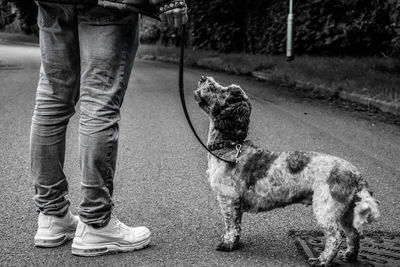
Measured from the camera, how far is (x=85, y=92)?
123 inches

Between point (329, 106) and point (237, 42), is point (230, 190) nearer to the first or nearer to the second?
point (329, 106)

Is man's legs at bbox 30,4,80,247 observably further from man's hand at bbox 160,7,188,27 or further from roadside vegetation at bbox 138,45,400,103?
roadside vegetation at bbox 138,45,400,103


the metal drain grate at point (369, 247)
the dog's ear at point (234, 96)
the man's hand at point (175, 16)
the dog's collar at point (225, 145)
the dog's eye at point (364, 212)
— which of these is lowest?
the metal drain grate at point (369, 247)

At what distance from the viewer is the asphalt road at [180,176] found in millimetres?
3350

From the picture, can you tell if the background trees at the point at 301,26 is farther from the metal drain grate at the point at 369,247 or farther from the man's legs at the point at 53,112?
the metal drain grate at the point at 369,247

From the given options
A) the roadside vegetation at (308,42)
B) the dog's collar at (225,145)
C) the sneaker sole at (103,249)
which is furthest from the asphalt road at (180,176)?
the roadside vegetation at (308,42)

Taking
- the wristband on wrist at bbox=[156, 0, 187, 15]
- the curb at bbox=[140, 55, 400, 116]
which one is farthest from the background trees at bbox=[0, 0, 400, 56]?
→ the wristband on wrist at bbox=[156, 0, 187, 15]

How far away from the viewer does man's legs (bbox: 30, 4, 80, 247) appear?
3.16 meters

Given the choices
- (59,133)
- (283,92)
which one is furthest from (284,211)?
(283,92)

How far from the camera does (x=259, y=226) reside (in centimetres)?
387

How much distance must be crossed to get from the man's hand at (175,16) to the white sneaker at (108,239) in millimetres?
1130

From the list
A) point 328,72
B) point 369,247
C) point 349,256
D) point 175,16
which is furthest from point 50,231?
point 328,72

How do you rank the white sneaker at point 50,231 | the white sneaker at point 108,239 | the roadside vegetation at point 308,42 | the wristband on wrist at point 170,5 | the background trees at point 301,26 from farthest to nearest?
the background trees at point 301,26 < the roadside vegetation at point 308,42 < the white sneaker at point 50,231 < the white sneaker at point 108,239 < the wristband on wrist at point 170,5

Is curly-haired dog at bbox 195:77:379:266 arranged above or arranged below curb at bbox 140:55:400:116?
above
